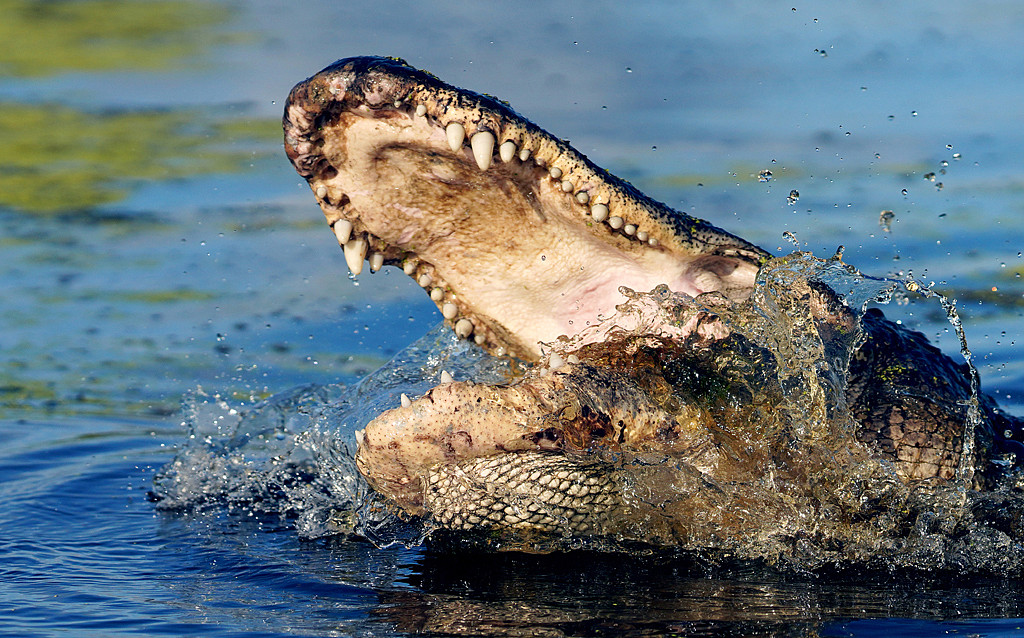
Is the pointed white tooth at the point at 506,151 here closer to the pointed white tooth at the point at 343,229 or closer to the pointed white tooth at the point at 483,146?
the pointed white tooth at the point at 483,146

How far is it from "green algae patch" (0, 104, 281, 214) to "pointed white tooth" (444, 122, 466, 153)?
7.54 metres

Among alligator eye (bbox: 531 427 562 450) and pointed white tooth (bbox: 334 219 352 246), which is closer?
alligator eye (bbox: 531 427 562 450)

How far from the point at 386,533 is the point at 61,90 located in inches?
358

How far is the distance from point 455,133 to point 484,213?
0.45 metres

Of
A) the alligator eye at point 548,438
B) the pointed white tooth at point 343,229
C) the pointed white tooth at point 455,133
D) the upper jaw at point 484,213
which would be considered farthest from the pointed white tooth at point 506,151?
the alligator eye at point 548,438

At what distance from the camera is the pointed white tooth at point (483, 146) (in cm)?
295

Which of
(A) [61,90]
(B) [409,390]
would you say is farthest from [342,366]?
(A) [61,90]

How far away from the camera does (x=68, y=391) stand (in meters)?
6.70

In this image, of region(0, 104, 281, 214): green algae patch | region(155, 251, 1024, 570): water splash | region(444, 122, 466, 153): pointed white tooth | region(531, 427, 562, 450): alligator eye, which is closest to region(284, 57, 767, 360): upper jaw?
region(444, 122, 466, 153): pointed white tooth

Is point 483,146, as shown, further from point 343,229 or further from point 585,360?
point 585,360

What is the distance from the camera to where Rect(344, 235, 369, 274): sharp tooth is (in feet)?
11.1

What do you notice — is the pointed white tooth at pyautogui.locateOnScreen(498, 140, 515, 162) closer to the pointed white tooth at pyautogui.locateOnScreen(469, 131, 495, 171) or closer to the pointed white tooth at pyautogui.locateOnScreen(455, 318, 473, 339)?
the pointed white tooth at pyautogui.locateOnScreen(469, 131, 495, 171)

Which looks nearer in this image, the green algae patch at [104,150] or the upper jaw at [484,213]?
the upper jaw at [484,213]

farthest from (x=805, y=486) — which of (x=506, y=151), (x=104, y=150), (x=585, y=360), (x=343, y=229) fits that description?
(x=104, y=150)
